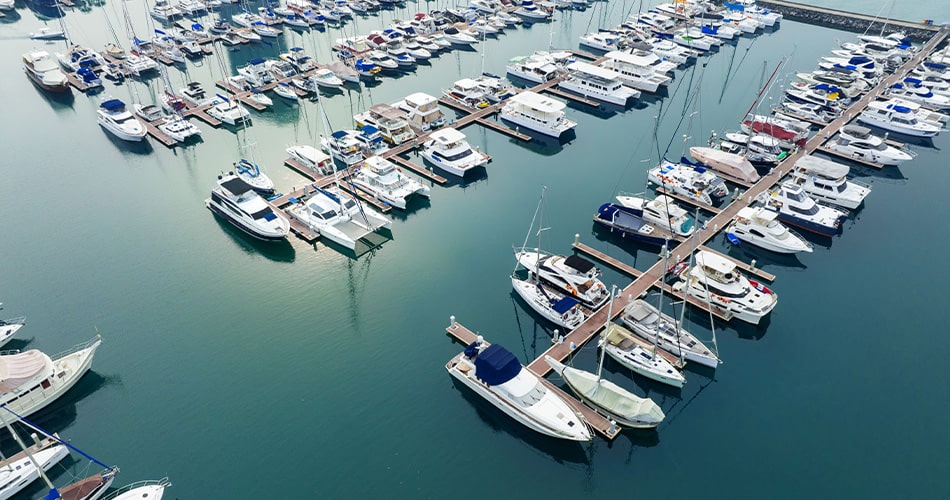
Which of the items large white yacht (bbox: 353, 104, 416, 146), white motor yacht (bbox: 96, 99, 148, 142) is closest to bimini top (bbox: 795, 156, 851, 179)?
large white yacht (bbox: 353, 104, 416, 146)

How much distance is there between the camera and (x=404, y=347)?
44.6m

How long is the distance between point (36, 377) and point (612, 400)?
128 ft

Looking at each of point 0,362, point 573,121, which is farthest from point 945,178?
point 0,362

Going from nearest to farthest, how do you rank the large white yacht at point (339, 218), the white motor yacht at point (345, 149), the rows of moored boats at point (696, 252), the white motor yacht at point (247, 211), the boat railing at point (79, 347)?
the rows of moored boats at point (696, 252), the boat railing at point (79, 347), the white motor yacht at point (247, 211), the large white yacht at point (339, 218), the white motor yacht at point (345, 149)

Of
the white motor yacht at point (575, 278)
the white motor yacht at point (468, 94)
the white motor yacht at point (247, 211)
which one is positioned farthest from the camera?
the white motor yacht at point (468, 94)

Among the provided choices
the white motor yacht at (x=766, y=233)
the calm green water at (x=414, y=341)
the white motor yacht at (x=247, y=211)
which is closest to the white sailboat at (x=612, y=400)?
the calm green water at (x=414, y=341)

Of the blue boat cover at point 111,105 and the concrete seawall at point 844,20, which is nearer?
the blue boat cover at point 111,105

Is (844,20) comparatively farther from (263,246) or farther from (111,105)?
(111,105)

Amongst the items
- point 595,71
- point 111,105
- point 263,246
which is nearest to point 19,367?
point 263,246

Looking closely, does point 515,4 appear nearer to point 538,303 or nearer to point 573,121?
point 573,121

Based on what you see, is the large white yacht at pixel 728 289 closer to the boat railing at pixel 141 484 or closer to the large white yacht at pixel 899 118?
the boat railing at pixel 141 484

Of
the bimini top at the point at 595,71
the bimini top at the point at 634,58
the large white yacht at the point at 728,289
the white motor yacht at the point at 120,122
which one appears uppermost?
the bimini top at the point at 634,58

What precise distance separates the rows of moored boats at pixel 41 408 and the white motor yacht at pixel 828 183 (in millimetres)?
65949

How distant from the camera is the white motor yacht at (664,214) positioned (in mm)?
55469
